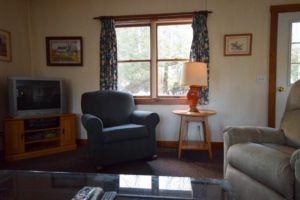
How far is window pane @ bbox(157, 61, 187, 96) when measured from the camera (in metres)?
3.56

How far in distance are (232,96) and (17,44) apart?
11.4 feet

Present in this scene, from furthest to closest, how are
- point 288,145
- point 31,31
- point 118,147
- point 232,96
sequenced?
1. point 31,31
2. point 232,96
3. point 118,147
4. point 288,145

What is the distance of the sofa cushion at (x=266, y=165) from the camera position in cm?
130

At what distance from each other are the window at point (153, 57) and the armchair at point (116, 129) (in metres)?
0.48

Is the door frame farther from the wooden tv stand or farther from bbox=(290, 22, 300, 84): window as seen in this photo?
the wooden tv stand

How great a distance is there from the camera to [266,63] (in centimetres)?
328

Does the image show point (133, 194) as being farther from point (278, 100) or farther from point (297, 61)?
point (297, 61)

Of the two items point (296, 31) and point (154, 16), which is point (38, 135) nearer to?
point (154, 16)

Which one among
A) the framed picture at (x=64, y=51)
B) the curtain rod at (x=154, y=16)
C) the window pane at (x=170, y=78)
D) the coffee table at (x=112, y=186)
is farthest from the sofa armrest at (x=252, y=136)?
the framed picture at (x=64, y=51)

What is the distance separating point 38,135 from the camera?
3232 millimetres

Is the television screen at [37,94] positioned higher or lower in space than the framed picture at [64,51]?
lower

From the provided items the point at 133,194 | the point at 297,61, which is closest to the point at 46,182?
the point at 133,194

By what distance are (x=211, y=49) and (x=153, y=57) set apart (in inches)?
35.3

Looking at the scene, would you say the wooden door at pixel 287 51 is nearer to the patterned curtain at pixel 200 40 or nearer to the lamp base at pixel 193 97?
the patterned curtain at pixel 200 40
